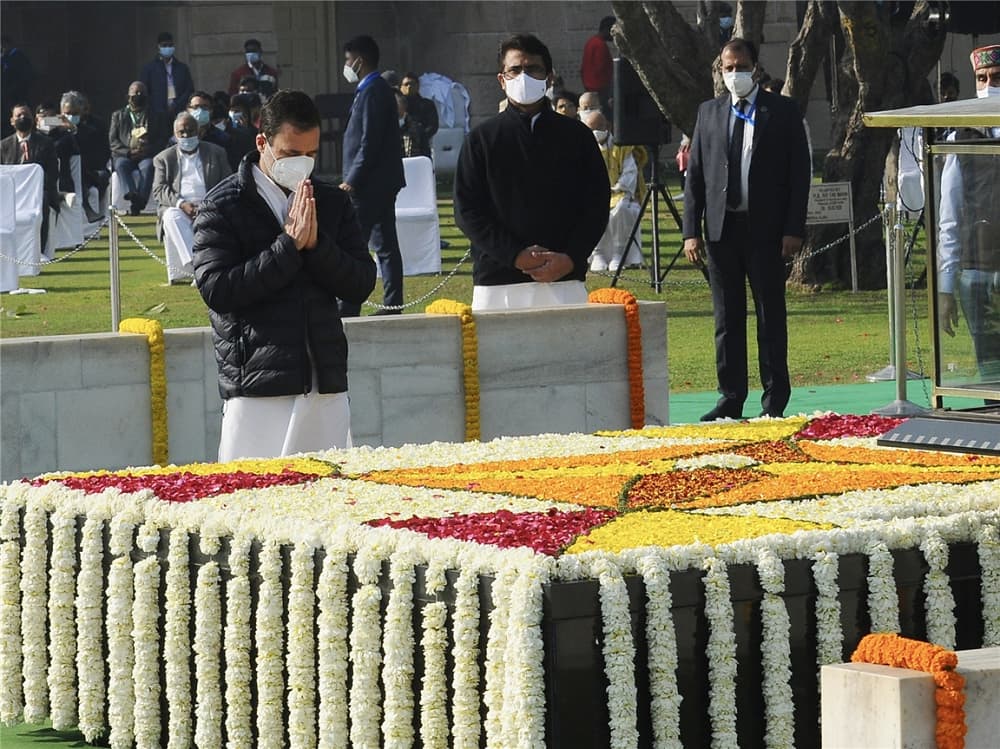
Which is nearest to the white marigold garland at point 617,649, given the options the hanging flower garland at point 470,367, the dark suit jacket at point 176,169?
the hanging flower garland at point 470,367

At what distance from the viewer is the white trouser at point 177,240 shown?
64.2 feet

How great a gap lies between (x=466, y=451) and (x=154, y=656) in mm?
1343

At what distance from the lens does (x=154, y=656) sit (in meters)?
5.71

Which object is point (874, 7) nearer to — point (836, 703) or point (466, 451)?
point (466, 451)

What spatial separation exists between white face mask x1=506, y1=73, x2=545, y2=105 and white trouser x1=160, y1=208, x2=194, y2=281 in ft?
31.4

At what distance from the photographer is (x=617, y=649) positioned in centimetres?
455

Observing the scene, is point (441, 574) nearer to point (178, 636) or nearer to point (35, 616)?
point (178, 636)

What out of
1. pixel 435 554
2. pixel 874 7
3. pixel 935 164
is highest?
pixel 874 7

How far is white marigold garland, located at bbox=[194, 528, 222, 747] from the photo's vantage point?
5449 millimetres

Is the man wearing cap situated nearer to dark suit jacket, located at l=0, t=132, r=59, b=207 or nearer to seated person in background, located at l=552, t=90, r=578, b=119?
seated person in background, located at l=552, t=90, r=578, b=119

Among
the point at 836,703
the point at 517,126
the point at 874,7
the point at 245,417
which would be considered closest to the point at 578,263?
the point at 517,126

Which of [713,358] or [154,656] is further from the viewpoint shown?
[713,358]

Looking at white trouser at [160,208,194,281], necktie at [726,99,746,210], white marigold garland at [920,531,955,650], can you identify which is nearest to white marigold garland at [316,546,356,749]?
white marigold garland at [920,531,955,650]

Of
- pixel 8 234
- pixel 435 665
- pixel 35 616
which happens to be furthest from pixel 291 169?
pixel 8 234
